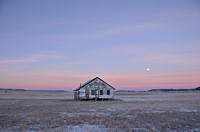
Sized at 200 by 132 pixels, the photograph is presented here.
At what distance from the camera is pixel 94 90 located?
38.6 m

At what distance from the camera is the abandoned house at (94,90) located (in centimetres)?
3809

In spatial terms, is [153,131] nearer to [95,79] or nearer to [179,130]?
[179,130]

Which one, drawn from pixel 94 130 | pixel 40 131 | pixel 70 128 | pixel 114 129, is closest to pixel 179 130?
pixel 114 129

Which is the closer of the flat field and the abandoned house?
the flat field

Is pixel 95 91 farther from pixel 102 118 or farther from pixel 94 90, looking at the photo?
pixel 102 118

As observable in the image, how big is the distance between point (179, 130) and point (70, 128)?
638cm

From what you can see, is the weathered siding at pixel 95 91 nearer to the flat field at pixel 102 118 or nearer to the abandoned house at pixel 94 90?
the abandoned house at pixel 94 90

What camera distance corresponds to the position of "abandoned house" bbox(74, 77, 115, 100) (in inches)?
1500

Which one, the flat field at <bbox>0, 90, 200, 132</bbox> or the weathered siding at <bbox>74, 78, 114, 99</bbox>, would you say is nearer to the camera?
the flat field at <bbox>0, 90, 200, 132</bbox>

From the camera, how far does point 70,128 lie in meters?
10.1

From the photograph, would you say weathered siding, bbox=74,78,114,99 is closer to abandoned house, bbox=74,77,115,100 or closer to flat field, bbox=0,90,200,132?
abandoned house, bbox=74,77,115,100

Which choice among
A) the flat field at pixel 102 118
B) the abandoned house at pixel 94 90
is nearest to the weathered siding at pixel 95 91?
the abandoned house at pixel 94 90

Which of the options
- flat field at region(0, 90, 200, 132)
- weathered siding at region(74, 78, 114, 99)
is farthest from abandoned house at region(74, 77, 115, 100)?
flat field at region(0, 90, 200, 132)

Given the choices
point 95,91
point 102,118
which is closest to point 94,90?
point 95,91
